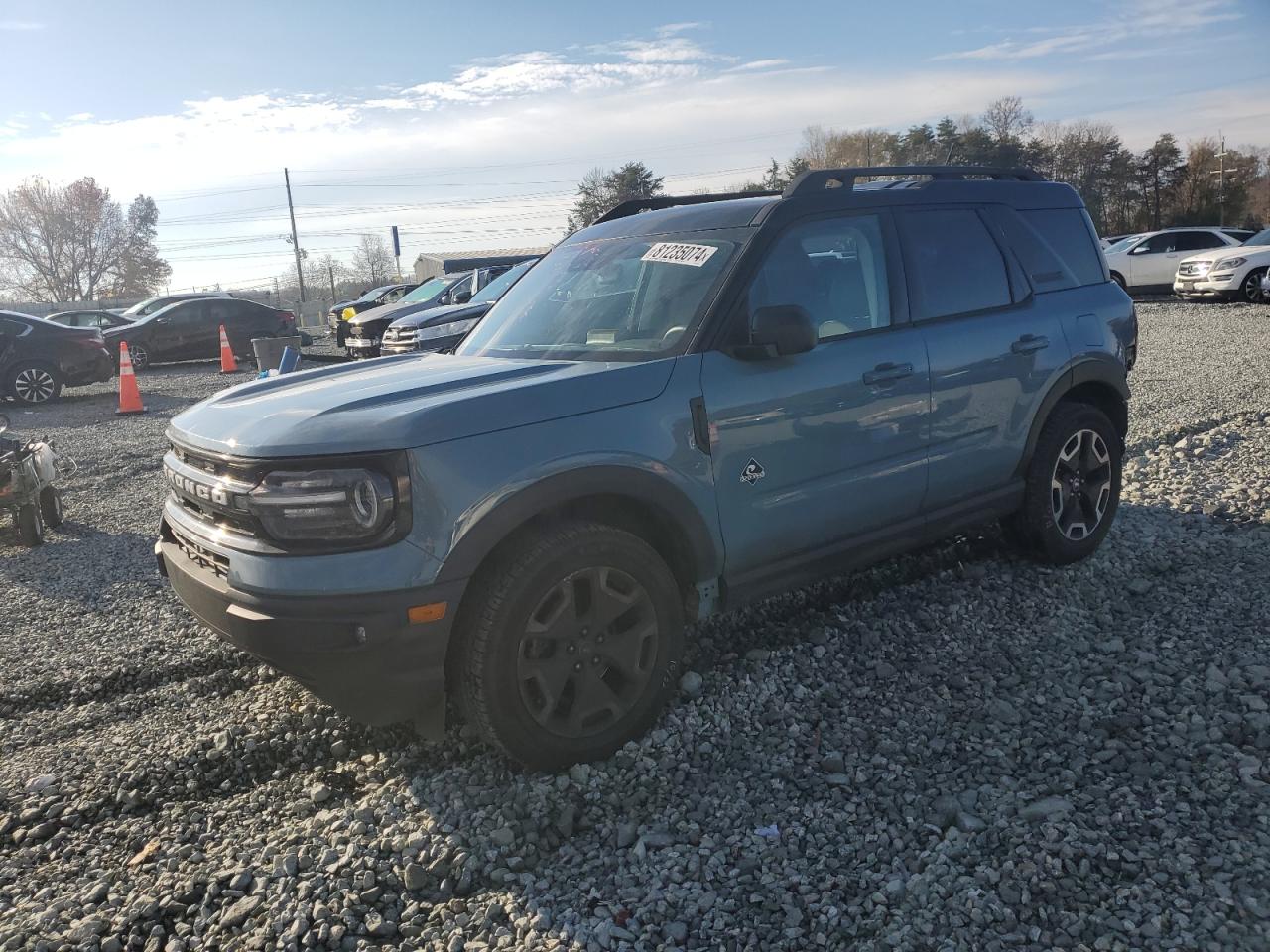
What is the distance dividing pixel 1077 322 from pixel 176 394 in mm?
14568

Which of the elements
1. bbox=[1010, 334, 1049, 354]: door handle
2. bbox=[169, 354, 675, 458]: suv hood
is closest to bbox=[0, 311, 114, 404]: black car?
bbox=[169, 354, 675, 458]: suv hood

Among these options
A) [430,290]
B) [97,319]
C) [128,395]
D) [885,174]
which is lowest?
[128,395]

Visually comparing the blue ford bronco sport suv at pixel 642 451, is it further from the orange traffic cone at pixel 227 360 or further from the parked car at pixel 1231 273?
the parked car at pixel 1231 273

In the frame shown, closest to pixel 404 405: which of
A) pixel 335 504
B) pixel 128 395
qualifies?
pixel 335 504

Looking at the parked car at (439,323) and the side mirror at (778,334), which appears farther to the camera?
the parked car at (439,323)

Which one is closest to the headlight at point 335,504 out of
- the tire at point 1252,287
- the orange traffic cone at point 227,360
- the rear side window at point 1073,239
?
the rear side window at point 1073,239

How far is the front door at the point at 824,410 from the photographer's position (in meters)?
3.44

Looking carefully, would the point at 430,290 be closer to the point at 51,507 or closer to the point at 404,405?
the point at 51,507

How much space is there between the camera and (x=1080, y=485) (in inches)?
193

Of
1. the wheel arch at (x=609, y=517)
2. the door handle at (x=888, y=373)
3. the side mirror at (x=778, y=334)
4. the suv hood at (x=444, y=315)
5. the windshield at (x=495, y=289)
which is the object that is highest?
the windshield at (x=495, y=289)

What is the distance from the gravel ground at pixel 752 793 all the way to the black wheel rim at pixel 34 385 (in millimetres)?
11642

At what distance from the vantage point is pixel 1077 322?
4.75 meters

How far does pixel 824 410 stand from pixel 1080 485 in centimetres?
205

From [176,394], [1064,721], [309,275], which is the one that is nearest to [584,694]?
[1064,721]
